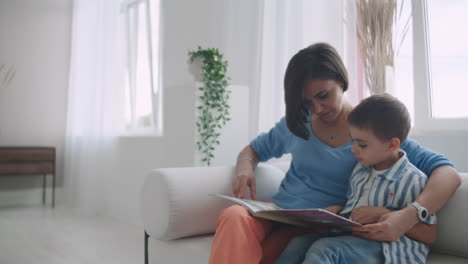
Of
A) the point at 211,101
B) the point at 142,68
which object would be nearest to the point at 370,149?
the point at 211,101

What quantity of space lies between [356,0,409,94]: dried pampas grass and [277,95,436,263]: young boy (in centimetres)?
96

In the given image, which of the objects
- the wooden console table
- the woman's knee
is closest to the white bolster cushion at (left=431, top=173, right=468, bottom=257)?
the woman's knee

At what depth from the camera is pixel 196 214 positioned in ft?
4.93

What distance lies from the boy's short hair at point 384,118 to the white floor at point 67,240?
1.81 meters

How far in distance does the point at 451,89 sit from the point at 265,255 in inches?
60.1

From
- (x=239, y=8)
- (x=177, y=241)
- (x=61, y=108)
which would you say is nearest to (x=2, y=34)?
(x=61, y=108)

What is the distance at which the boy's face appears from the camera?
1270mm

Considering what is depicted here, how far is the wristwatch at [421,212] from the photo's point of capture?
117cm

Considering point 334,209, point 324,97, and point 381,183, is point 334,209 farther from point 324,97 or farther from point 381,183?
point 324,97

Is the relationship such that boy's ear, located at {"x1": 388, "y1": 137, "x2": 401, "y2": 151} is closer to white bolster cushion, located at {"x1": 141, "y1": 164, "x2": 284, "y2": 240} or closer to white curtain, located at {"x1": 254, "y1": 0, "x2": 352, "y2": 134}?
white bolster cushion, located at {"x1": 141, "y1": 164, "x2": 284, "y2": 240}

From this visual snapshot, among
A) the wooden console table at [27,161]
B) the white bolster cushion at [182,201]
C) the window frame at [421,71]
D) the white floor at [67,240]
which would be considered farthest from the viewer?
the wooden console table at [27,161]

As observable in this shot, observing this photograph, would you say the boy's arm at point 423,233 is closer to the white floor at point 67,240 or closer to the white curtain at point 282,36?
the white curtain at point 282,36

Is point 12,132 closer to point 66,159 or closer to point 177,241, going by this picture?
point 66,159

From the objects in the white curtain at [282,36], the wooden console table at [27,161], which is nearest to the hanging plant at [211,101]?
the white curtain at [282,36]
